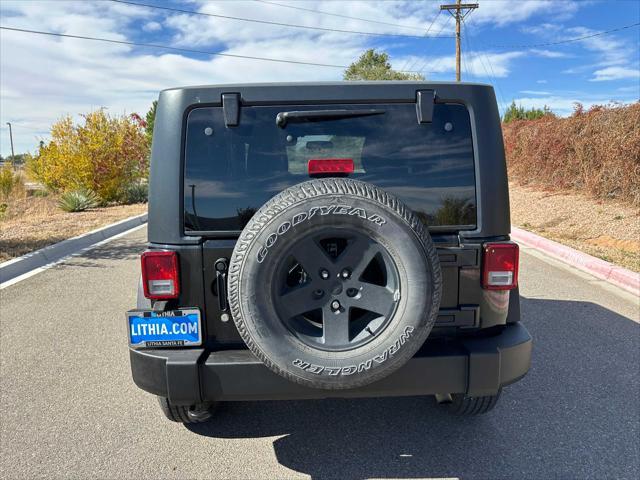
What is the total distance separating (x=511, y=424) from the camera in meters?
3.01

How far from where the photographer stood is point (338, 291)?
214cm

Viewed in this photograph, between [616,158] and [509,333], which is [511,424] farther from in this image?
[616,158]

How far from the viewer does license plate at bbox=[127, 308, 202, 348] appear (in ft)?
7.81

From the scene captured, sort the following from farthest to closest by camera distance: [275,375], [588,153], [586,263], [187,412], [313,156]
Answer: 1. [588,153]
2. [586,263]
3. [187,412]
4. [313,156]
5. [275,375]

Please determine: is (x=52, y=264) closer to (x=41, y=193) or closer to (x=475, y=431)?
(x=475, y=431)

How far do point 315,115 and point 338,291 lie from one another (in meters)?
0.89

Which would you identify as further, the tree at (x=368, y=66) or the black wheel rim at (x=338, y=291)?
the tree at (x=368, y=66)

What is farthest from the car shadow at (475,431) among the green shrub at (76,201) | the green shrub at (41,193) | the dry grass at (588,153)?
the green shrub at (41,193)

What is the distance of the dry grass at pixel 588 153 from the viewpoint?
1088cm

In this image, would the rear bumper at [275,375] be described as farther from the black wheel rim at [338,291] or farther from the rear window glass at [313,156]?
the rear window glass at [313,156]

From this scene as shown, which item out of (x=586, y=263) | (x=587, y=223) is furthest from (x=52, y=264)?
(x=587, y=223)

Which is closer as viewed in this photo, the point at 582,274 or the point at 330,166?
the point at 330,166

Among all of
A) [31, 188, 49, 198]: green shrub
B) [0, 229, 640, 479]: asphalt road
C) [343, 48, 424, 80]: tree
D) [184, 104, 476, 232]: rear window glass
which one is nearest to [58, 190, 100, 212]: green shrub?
[31, 188, 49, 198]: green shrub

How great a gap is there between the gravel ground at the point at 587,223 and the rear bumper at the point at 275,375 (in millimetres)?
5583
